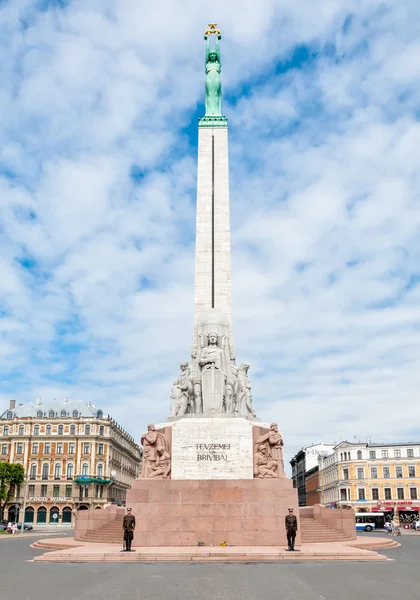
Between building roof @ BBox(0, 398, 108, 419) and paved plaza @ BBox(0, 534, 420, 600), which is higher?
building roof @ BBox(0, 398, 108, 419)

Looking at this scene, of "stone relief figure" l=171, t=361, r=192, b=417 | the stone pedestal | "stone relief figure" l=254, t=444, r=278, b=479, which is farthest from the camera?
"stone relief figure" l=171, t=361, r=192, b=417

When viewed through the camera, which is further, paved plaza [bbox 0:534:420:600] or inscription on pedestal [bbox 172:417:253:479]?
inscription on pedestal [bbox 172:417:253:479]

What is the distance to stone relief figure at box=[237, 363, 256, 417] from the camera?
24453 mm

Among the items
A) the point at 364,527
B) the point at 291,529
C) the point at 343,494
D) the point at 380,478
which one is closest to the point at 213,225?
the point at 291,529

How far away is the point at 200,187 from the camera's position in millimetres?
33156

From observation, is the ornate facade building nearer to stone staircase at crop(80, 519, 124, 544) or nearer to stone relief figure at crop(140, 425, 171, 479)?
stone staircase at crop(80, 519, 124, 544)

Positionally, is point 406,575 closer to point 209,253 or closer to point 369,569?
point 369,569

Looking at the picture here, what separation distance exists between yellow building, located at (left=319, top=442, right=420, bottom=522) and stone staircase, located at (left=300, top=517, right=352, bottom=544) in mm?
53683

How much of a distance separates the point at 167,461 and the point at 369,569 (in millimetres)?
9075

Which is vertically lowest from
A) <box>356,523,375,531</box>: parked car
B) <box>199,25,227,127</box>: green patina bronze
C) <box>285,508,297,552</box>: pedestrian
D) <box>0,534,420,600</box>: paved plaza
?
<box>356,523,375,531</box>: parked car

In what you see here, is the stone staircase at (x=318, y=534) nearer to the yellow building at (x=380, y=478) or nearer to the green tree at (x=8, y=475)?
the green tree at (x=8, y=475)

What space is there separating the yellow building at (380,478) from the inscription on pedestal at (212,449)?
57.1 m

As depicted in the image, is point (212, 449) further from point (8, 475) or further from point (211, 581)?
point (8, 475)

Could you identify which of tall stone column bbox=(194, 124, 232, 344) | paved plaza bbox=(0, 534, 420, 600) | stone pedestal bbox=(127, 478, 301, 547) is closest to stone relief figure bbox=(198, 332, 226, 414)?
stone pedestal bbox=(127, 478, 301, 547)
